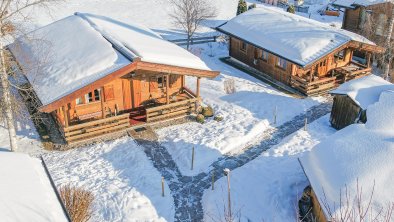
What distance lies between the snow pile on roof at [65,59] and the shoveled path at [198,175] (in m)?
3.90

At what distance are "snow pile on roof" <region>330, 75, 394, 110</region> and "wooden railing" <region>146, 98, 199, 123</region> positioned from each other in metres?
7.86

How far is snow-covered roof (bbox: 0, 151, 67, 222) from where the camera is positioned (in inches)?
439

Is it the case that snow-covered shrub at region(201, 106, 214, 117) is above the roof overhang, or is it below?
below

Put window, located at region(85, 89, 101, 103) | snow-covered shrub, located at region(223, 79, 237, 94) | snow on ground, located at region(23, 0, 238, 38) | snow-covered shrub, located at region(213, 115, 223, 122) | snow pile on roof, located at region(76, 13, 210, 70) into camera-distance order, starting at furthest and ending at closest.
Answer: snow on ground, located at region(23, 0, 238, 38) → snow-covered shrub, located at region(223, 79, 237, 94) → snow-covered shrub, located at region(213, 115, 223, 122) → snow pile on roof, located at region(76, 13, 210, 70) → window, located at region(85, 89, 101, 103)

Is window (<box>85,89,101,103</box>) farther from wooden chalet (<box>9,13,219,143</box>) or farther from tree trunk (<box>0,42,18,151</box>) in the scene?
tree trunk (<box>0,42,18,151</box>)

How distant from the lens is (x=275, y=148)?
20.3 m

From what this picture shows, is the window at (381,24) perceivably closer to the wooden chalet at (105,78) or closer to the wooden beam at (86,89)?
the wooden chalet at (105,78)

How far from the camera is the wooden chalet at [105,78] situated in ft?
65.5

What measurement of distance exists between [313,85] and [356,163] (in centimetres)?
1365

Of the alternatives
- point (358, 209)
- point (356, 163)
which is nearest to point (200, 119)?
point (356, 163)

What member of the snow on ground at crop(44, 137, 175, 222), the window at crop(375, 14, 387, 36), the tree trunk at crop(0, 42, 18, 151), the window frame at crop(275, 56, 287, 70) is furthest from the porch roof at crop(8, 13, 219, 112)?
the window at crop(375, 14, 387, 36)

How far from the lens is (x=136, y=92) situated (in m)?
22.9

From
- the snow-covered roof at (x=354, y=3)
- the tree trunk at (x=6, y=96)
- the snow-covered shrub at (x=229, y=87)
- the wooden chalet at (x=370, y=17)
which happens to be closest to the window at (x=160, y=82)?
the snow-covered shrub at (x=229, y=87)

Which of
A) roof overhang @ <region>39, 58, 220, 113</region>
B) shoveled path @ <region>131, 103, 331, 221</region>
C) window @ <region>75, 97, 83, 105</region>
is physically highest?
roof overhang @ <region>39, 58, 220, 113</region>
